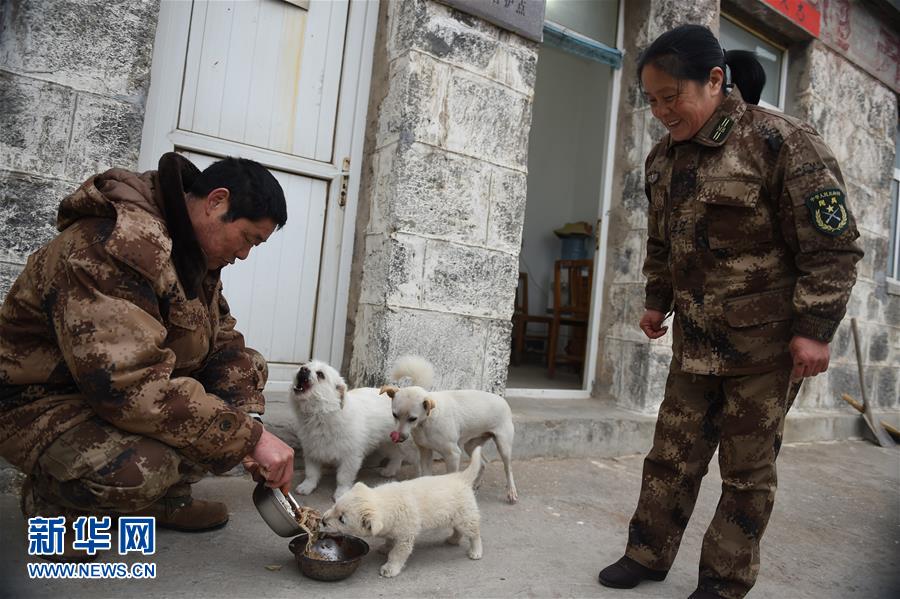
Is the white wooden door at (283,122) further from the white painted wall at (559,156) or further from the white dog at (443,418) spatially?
the white painted wall at (559,156)

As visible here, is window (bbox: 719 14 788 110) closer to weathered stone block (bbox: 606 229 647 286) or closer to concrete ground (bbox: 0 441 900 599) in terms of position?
weathered stone block (bbox: 606 229 647 286)

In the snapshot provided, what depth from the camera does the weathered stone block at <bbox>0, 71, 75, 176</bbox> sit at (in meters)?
2.72

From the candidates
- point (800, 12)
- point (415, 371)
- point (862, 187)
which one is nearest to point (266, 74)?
point (415, 371)

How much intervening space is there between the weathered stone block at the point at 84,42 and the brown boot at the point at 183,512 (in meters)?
1.88

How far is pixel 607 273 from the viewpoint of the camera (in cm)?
536

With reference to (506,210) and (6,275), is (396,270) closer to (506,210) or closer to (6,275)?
(506,210)

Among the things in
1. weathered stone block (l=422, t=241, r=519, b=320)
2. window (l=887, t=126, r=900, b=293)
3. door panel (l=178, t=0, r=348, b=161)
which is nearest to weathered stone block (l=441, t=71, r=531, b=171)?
weathered stone block (l=422, t=241, r=519, b=320)

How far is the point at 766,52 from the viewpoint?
6.29 metres

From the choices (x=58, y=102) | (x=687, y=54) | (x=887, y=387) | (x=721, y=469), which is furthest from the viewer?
(x=887, y=387)

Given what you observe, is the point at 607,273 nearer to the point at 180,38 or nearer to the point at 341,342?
the point at 341,342

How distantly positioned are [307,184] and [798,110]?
513 centimetres

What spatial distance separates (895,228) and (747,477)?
743cm

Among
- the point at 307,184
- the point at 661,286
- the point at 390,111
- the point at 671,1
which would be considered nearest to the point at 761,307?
the point at 661,286

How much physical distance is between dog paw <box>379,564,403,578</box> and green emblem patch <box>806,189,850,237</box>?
1879mm
